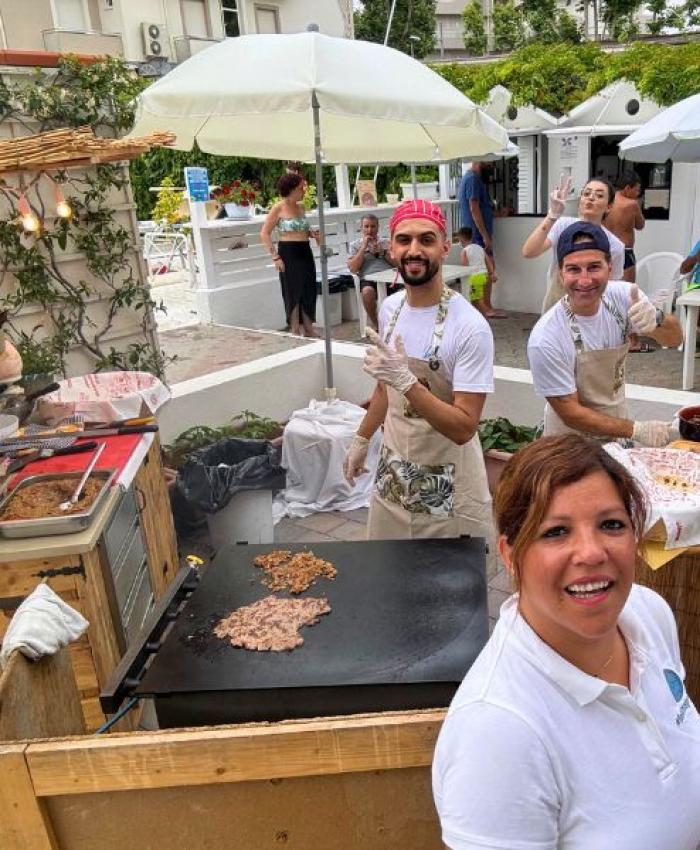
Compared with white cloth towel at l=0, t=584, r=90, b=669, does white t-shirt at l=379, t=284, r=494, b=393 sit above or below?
above

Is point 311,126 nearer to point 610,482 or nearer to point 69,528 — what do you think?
point 69,528

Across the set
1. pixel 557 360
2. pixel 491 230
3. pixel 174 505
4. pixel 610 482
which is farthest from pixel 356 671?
pixel 491 230

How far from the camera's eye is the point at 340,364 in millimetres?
6055

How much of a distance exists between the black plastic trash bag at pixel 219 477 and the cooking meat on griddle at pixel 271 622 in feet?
7.07

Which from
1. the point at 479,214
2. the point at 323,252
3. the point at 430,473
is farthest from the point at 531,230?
the point at 430,473

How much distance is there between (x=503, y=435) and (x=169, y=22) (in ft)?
71.1

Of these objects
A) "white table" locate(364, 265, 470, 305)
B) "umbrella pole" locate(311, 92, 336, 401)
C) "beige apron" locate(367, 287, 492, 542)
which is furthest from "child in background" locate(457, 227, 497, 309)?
"beige apron" locate(367, 287, 492, 542)

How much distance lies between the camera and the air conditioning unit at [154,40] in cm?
2075

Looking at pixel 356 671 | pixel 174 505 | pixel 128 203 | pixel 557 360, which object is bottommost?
pixel 174 505

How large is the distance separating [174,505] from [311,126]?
2987mm

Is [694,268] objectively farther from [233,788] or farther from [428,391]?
[233,788]

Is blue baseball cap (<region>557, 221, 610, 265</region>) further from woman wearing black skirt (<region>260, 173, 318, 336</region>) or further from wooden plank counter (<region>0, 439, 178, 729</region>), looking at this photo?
woman wearing black skirt (<region>260, 173, 318, 336</region>)

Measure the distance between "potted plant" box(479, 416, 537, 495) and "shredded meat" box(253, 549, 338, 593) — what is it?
233cm

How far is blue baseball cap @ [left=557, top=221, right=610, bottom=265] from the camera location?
2.76 metres
